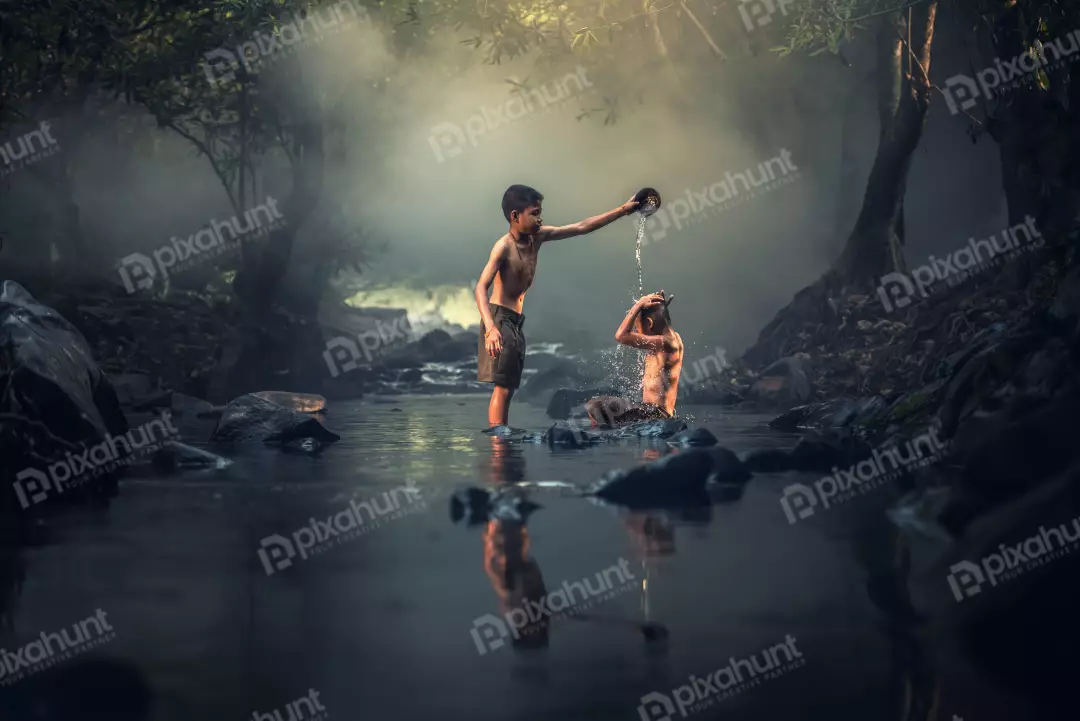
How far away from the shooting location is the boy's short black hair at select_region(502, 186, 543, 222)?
34.9ft

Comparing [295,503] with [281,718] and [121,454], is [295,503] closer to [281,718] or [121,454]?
[121,454]

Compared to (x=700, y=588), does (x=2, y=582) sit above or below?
above

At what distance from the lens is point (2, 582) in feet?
15.1

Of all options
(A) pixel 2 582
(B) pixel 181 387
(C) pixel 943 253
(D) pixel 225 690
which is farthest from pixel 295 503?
(C) pixel 943 253

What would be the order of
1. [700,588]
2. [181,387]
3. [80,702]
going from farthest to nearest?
[181,387] → [700,588] → [80,702]

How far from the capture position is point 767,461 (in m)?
8.14

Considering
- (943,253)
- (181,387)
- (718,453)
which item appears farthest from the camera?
(943,253)

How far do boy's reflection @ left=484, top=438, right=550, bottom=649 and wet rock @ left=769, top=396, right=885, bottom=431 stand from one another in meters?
6.16

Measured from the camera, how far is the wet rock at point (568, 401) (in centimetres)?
1565

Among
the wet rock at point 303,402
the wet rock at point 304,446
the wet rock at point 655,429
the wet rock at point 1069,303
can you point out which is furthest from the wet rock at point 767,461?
the wet rock at point 303,402

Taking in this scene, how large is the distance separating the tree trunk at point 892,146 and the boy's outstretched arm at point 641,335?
8635 millimetres

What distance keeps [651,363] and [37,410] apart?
532 cm

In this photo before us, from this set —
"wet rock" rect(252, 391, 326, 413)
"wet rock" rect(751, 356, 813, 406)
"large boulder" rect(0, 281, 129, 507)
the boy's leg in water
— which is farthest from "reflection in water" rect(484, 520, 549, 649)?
"wet rock" rect(751, 356, 813, 406)

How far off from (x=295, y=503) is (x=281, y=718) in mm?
3771
